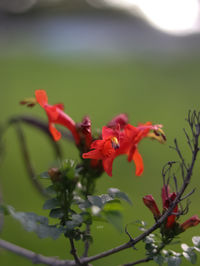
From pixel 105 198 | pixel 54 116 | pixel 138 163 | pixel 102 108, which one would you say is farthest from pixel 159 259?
pixel 102 108

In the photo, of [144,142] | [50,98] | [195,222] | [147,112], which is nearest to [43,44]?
[50,98]

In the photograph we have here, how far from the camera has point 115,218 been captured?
1.42 ft

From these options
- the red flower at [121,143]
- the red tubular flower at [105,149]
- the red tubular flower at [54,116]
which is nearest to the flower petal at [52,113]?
the red tubular flower at [54,116]

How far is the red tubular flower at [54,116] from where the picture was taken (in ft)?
2.60

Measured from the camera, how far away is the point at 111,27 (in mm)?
19031

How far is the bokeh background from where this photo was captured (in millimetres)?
1814

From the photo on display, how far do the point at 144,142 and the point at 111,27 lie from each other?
16.4m

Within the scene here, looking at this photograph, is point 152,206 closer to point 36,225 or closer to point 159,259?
point 159,259

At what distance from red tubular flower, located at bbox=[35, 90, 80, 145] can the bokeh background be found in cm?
7

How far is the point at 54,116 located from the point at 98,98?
4.68 meters

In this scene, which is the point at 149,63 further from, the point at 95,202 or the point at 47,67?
the point at 95,202

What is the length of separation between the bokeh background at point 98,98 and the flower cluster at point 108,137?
85 millimetres

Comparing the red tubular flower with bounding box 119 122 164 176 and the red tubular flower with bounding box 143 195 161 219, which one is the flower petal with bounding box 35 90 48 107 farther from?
the red tubular flower with bounding box 143 195 161 219

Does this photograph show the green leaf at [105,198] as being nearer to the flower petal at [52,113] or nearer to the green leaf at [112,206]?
the green leaf at [112,206]
